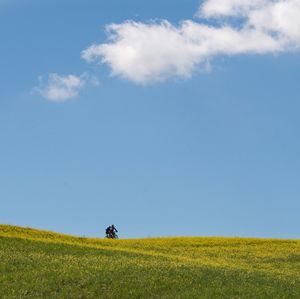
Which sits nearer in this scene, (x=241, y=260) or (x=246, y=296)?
(x=246, y=296)

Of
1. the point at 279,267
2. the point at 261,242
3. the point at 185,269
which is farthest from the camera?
the point at 261,242

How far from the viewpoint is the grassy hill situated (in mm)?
34500

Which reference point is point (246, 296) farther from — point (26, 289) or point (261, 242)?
point (261, 242)

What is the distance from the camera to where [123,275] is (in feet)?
123

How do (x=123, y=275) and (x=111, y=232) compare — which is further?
(x=111, y=232)

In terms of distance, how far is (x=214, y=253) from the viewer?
197ft

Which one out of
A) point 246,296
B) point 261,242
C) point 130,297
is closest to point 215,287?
point 246,296

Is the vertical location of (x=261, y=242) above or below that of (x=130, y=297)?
above

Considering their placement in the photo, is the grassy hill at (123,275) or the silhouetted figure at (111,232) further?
the silhouetted figure at (111,232)

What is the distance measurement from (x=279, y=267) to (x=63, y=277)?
21409 millimetres

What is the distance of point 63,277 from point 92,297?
3.68m

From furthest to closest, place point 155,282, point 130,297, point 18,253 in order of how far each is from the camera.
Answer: point 18,253 < point 155,282 < point 130,297

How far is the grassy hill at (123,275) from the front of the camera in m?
34.5

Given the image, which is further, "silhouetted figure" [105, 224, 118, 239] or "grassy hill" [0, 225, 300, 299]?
"silhouetted figure" [105, 224, 118, 239]
